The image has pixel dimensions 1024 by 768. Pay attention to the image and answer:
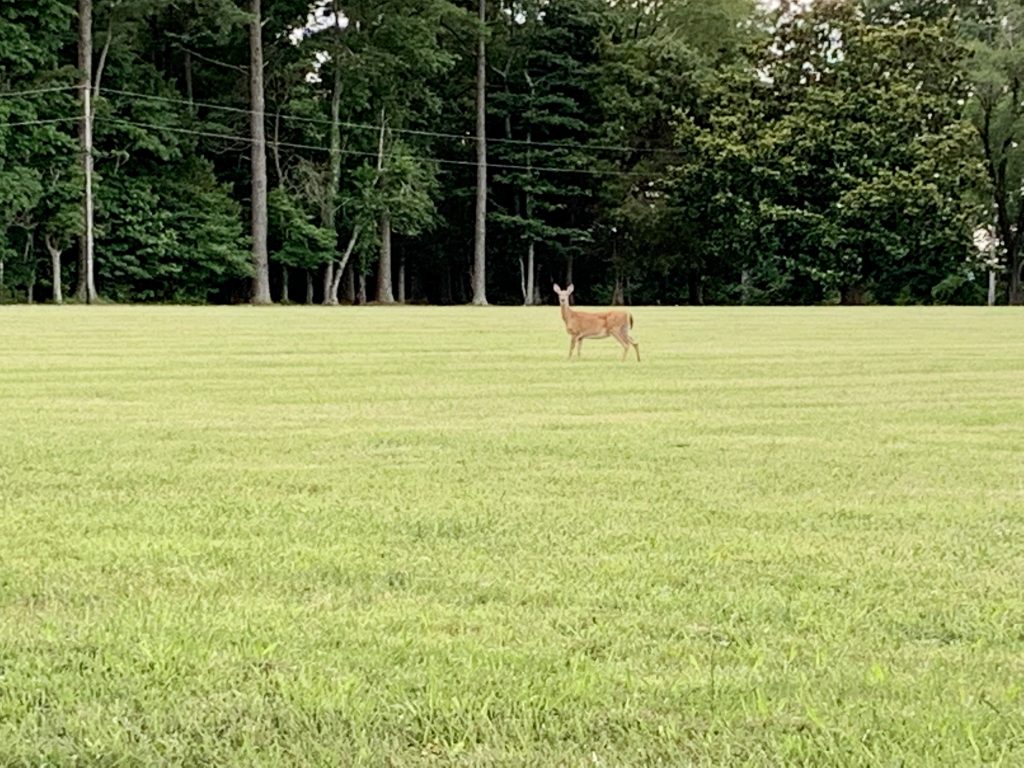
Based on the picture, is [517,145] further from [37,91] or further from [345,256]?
[37,91]

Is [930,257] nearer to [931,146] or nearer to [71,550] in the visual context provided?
[931,146]

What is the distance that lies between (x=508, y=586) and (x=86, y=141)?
40.0 meters

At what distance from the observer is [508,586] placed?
4.04 m

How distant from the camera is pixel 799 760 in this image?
266 centimetres

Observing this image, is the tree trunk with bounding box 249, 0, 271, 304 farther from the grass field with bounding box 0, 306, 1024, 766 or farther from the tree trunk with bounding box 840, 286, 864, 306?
the grass field with bounding box 0, 306, 1024, 766

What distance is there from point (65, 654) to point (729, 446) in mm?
4838

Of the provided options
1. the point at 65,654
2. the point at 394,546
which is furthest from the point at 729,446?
the point at 65,654

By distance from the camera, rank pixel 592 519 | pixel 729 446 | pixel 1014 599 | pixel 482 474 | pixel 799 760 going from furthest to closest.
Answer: pixel 729 446 < pixel 482 474 < pixel 592 519 < pixel 1014 599 < pixel 799 760

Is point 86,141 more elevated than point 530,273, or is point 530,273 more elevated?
point 86,141

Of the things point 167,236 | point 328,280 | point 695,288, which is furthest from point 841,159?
point 167,236

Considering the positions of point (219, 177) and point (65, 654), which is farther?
point (219, 177)

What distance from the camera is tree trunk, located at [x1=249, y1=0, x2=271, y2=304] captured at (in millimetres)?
41719

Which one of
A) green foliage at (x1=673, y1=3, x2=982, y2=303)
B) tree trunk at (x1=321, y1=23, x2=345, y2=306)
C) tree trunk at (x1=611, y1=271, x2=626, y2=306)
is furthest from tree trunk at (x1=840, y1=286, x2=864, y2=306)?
tree trunk at (x1=321, y1=23, x2=345, y2=306)

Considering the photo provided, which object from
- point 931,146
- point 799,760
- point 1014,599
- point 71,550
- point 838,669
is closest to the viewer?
point 799,760
